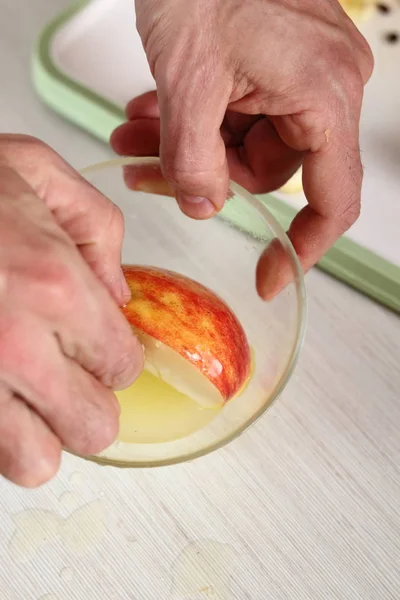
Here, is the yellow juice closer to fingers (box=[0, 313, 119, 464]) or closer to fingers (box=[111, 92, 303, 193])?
fingers (box=[0, 313, 119, 464])

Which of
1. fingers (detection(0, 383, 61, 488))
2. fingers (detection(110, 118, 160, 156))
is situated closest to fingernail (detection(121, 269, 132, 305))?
fingers (detection(0, 383, 61, 488))

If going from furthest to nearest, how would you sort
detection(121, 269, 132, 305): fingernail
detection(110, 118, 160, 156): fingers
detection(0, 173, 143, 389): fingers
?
detection(110, 118, 160, 156): fingers → detection(121, 269, 132, 305): fingernail → detection(0, 173, 143, 389): fingers

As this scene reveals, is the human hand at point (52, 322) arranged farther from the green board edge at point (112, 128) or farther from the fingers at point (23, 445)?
the green board edge at point (112, 128)

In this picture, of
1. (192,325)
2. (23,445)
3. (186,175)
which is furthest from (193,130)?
(23,445)

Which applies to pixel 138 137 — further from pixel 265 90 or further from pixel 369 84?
pixel 369 84

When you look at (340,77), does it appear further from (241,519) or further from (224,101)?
(241,519)

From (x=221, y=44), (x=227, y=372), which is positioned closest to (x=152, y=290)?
(x=227, y=372)

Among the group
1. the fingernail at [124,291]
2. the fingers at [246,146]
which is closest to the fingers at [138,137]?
the fingers at [246,146]
